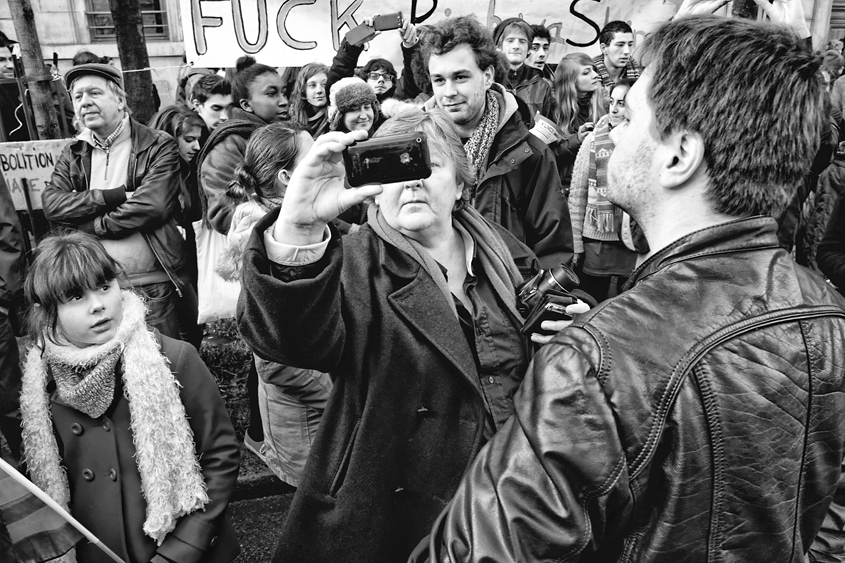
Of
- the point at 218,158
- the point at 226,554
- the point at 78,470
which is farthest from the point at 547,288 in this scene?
the point at 218,158

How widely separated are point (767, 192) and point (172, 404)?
1.77 m

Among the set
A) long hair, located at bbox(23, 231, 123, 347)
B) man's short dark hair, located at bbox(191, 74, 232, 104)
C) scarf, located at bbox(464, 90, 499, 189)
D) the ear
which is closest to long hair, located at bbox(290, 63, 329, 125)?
man's short dark hair, located at bbox(191, 74, 232, 104)

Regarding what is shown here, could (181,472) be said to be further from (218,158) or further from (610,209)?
(610,209)

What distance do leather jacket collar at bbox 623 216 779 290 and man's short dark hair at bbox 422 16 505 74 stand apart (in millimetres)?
2463

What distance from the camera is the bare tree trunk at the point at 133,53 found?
654cm

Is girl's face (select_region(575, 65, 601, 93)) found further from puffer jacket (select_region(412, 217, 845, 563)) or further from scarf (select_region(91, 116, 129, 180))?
puffer jacket (select_region(412, 217, 845, 563))

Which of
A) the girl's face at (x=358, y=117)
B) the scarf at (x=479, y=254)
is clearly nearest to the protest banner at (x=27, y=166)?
the girl's face at (x=358, y=117)

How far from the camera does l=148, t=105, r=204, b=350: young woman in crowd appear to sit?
14.2ft

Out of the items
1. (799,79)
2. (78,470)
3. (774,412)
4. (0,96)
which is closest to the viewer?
(774,412)

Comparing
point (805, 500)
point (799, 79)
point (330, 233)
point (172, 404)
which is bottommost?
point (172, 404)

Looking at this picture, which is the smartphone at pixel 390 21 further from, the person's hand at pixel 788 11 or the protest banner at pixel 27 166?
the protest banner at pixel 27 166

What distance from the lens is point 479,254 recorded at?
225 centimetres

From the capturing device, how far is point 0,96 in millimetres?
6562

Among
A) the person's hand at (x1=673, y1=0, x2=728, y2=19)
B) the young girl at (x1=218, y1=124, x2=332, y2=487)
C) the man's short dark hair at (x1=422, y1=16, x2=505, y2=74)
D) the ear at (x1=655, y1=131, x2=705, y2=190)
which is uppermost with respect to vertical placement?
the person's hand at (x1=673, y1=0, x2=728, y2=19)
